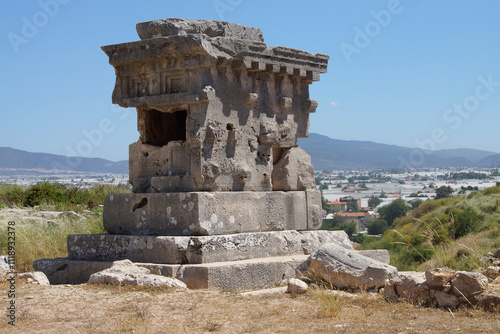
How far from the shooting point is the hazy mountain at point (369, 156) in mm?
116762

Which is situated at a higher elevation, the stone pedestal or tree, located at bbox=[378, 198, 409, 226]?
the stone pedestal

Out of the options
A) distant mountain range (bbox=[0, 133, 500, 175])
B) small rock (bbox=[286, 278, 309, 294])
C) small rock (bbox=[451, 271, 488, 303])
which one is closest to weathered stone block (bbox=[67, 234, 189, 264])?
small rock (bbox=[286, 278, 309, 294])

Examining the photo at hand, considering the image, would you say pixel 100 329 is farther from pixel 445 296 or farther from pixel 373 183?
pixel 373 183

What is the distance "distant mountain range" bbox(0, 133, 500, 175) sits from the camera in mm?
67062

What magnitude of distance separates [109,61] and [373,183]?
72500 millimetres

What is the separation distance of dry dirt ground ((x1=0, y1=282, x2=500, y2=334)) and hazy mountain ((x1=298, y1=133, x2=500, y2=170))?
10563cm

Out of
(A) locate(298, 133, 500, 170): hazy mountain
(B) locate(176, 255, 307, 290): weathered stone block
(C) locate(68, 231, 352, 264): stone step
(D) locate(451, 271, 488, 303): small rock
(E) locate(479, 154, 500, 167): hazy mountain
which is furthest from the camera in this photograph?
(A) locate(298, 133, 500, 170): hazy mountain

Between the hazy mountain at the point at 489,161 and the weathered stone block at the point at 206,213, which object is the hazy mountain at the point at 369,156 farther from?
the weathered stone block at the point at 206,213

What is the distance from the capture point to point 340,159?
149500 mm

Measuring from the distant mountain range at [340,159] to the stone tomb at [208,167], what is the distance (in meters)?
46.3

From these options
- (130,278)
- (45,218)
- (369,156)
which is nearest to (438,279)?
(130,278)

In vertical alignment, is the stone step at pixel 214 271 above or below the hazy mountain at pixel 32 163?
below

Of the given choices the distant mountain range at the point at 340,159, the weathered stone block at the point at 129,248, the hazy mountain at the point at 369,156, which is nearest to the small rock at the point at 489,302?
the weathered stone block at the point at 129,248

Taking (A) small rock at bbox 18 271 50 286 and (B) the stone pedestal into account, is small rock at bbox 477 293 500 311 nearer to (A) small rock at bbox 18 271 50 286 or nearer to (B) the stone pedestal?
(B) the stone pedestal
